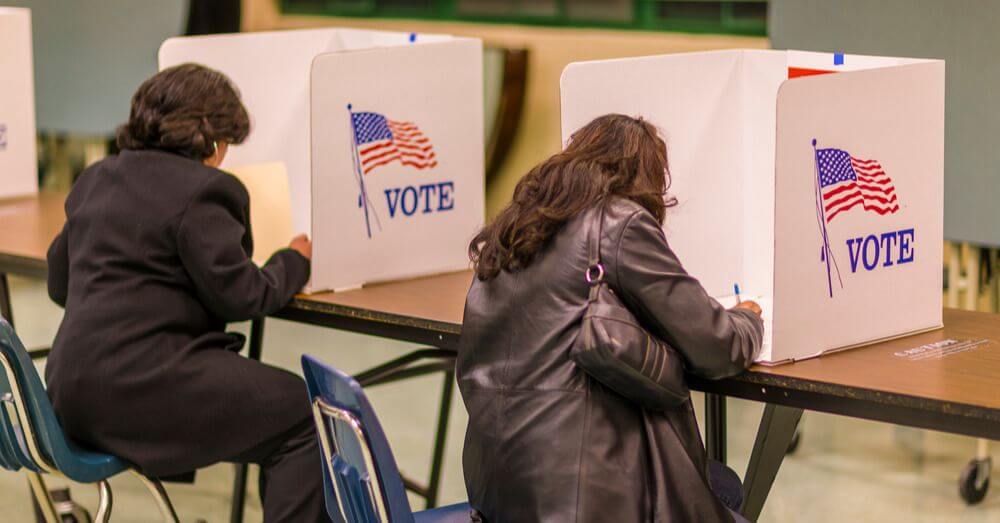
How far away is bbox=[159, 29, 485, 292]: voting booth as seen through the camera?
2586mm

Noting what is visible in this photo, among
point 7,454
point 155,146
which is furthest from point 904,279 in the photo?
point 7,454

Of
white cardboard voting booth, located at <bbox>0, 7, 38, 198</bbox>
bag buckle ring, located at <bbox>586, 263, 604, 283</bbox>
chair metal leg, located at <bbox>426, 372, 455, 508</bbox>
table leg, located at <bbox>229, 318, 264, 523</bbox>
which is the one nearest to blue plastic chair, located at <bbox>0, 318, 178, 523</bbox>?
table leg, located at <bbox>229, 318, 264, 523</bbox>

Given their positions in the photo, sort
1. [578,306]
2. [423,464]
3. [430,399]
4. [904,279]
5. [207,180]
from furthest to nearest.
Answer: [430,399] → [423,464] → [207,180] → [904,279] → [578,306]

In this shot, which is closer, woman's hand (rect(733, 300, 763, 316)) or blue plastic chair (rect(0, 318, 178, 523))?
woman's hand (rect(733, 300, 763, 316))

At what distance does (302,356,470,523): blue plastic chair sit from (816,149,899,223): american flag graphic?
788 mm

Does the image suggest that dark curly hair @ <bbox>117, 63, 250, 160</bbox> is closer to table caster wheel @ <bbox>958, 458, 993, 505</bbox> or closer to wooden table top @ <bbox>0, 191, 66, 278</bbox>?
wooden table top @ <bbox>0, 191, 66, 278</bbox>

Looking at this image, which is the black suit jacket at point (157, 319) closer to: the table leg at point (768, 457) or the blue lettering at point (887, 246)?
the table leg at point (768, 457)

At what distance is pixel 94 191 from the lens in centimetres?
236

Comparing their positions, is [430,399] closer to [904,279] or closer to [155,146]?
[155,146]

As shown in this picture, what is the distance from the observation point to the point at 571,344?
1.82 metres

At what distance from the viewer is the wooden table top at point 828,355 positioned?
187 cm

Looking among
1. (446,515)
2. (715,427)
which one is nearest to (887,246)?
(715,427)

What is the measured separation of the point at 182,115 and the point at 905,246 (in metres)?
1.29

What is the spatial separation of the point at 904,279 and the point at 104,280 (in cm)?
137
